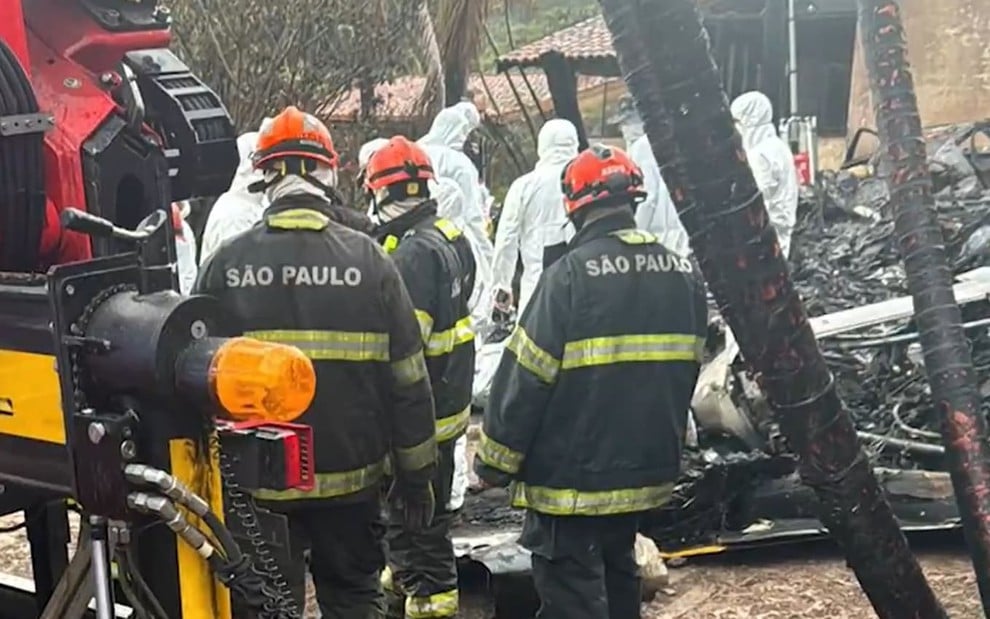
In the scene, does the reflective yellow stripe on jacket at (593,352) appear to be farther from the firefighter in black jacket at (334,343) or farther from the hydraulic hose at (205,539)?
the hydraulic hose at (205,539)

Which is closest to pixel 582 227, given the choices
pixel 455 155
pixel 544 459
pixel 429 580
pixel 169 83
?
pixel 544 459

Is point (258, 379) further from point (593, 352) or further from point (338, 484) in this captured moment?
point (593, 352)

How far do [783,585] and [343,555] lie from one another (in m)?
2.38

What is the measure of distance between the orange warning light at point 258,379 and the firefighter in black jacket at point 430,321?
123 inches

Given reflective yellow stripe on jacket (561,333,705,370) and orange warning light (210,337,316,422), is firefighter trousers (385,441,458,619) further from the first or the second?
orange warning light (210,337,316,422)

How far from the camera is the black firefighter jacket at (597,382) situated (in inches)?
155

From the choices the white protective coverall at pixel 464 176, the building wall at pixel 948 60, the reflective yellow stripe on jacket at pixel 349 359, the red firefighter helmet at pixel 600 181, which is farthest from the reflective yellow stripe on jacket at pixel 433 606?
the building wall at pixel 948 60

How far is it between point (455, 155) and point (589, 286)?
232 inches

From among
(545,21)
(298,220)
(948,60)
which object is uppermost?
(545,21)

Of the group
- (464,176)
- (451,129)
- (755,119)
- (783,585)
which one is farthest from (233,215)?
(755,119)

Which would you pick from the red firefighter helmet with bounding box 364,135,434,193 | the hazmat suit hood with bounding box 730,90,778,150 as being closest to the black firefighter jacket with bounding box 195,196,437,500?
the red firefighter helmet with bounding box 364,135,434,193

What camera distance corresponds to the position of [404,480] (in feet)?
13.0

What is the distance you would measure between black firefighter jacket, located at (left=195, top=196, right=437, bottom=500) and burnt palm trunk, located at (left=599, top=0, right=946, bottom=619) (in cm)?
177

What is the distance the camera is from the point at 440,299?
491cm
